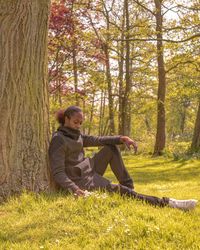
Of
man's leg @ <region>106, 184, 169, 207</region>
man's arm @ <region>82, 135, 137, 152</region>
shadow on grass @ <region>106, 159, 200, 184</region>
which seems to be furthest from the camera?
shadow on grass @ <region>106, 159, 200, 184</region>

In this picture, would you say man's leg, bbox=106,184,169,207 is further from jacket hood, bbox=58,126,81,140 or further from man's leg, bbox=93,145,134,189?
jacket hood, bbox=58,126,81,140

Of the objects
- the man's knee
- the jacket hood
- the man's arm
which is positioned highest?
the jacket hood

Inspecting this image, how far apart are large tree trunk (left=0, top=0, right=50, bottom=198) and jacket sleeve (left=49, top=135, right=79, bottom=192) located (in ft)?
0.62

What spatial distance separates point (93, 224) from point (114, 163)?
78.6 inches

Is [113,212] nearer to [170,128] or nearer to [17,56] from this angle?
[17,56]

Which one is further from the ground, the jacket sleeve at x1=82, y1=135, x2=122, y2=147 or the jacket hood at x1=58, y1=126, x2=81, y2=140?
the jacket hood at x1=58, y1=126, x2=81, y2=140

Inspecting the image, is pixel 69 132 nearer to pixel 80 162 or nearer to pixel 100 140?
pixel 80 162

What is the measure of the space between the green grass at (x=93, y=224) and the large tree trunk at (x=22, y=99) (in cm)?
36

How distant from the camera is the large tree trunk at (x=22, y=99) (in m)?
5.62

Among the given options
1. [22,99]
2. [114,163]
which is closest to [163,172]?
[114,163]

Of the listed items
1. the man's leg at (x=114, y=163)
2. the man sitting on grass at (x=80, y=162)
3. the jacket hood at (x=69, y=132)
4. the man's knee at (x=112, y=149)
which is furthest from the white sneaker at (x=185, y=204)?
the jacket hood at (x=69, y=132)

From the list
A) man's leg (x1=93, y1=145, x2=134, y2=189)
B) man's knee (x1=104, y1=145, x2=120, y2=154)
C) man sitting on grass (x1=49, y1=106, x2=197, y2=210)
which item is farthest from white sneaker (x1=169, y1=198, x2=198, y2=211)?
man's knee (x1=104, y1=145, x2=120, y2=154)

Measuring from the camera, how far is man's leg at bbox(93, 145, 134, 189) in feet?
20.4

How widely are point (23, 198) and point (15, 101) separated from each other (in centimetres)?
141
